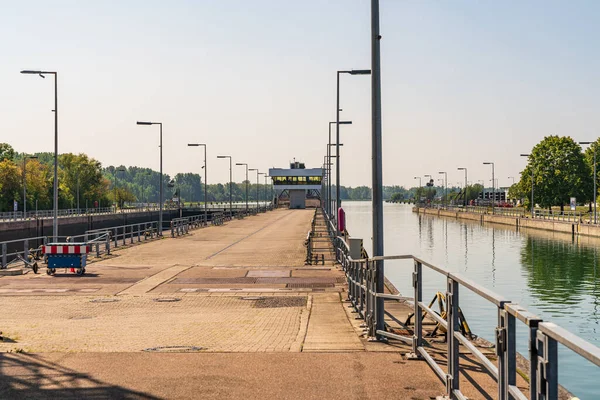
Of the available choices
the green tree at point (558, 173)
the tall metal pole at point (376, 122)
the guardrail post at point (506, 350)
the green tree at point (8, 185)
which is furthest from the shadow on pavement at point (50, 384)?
the green tree at point (558, 173)

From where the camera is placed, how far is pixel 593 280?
38.1 meters

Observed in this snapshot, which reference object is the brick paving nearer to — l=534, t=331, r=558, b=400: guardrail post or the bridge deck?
the bridge deck

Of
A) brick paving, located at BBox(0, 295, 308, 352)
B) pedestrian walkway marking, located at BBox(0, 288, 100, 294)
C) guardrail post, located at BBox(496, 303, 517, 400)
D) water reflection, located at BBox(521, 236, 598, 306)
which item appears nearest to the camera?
guardrail post, located at BBox(496, 303, 517, 400)

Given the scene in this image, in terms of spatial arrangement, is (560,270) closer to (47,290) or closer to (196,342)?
(47,290)

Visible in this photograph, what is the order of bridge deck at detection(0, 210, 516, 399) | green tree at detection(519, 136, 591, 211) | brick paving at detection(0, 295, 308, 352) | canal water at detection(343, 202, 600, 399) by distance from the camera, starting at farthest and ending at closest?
green tree at detection(519, 136, 591, 211), canal water at detection(343, 202, 600, 399), brick paving at detection(0, 295, 308, 352), bridge deck at detection(0, 210, 516, 399)

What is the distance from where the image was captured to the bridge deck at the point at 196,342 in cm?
808

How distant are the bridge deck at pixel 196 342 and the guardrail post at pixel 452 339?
1.16 feet

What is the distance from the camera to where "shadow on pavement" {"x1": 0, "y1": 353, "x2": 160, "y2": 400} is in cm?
767

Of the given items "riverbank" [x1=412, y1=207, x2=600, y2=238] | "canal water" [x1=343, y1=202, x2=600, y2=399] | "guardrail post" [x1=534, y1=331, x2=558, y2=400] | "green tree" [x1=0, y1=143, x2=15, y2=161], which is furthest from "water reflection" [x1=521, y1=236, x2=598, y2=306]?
"green tree" [x1=0, y1=143, x2=15, y2=161]

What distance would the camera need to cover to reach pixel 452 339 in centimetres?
722

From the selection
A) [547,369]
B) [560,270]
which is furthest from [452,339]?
→ [560,270]

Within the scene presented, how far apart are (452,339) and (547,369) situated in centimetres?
317

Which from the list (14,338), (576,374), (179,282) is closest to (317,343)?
(14,338)

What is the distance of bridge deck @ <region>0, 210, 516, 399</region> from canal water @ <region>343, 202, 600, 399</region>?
1.91 m
